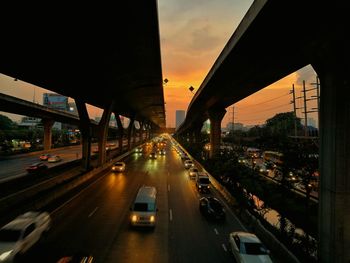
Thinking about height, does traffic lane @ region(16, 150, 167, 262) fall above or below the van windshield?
below

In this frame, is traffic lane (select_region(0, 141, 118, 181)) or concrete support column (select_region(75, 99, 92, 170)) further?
concrete support column (select_region(75, 99, 92, 170))

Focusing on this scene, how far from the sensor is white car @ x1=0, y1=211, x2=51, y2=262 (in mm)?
11320

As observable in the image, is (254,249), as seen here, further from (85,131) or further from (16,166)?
(16,166)

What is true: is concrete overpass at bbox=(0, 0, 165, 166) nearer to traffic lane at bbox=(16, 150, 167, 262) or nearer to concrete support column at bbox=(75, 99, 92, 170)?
concrete support column at bbox=(75, 99, 92, 170)

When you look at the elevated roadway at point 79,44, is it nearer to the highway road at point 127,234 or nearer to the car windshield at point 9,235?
the car windshield at point 9,235

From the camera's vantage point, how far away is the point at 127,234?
50.3 feet

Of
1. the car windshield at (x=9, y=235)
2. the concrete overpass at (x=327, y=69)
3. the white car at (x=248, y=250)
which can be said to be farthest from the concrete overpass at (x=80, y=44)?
the white car at (x=248, y=250)

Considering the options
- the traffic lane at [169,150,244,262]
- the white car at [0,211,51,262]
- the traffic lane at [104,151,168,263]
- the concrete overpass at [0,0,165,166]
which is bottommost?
the traffic lane at [169,150,244,262]

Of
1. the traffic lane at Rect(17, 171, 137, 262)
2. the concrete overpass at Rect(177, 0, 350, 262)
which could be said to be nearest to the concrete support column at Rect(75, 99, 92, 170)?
the traffic lane at Rect(17, 171, 137, 262)

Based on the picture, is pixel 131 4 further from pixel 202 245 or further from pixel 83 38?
pixel 202 245

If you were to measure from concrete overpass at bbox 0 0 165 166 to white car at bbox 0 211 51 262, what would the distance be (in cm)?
1081

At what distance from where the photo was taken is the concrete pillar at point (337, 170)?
1132 centimetres

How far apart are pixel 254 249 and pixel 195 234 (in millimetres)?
4645

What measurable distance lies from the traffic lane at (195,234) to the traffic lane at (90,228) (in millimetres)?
952
